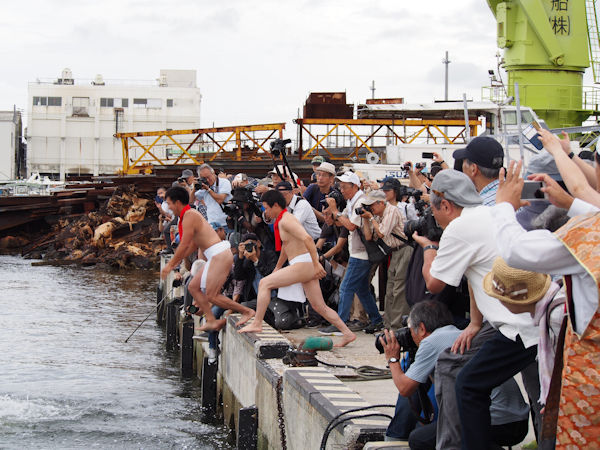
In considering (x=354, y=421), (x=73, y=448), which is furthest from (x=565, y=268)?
(x=73, y=448)

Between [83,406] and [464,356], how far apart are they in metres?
8.44

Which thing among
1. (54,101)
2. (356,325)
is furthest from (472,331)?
(54,101)

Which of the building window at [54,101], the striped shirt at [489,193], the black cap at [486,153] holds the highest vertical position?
the building window at [54,101]

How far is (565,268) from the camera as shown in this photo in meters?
3.65

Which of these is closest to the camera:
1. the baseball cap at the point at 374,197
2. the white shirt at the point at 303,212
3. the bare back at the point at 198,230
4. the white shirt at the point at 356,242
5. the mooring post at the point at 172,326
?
the baseball cap at the point at 374,197

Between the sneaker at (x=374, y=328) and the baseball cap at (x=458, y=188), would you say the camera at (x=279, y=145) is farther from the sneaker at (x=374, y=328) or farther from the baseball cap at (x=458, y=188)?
the baseball cap at (x=458, y=188)

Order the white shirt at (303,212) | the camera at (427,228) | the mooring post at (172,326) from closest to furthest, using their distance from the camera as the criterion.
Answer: the camera at (427,228), the white shirt at (303,212), the mooring post at (172,326)

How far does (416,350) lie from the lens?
5.60 meters

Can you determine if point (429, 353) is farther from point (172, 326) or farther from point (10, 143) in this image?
point (10, 143)

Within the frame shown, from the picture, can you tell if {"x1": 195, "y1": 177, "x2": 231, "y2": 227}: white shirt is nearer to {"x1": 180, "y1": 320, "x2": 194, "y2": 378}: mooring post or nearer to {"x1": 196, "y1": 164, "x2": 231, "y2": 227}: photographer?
{"x1": 196, "y1": 164, "x2": 231, "y2": 227}: photographer

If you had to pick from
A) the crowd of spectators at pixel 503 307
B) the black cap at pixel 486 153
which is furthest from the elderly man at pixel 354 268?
the black cap at pixel 486 153

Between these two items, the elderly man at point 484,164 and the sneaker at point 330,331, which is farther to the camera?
the sneaker at point 330,331

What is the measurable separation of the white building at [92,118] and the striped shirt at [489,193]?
68.6 m

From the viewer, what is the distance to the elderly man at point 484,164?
5543 millimetres
